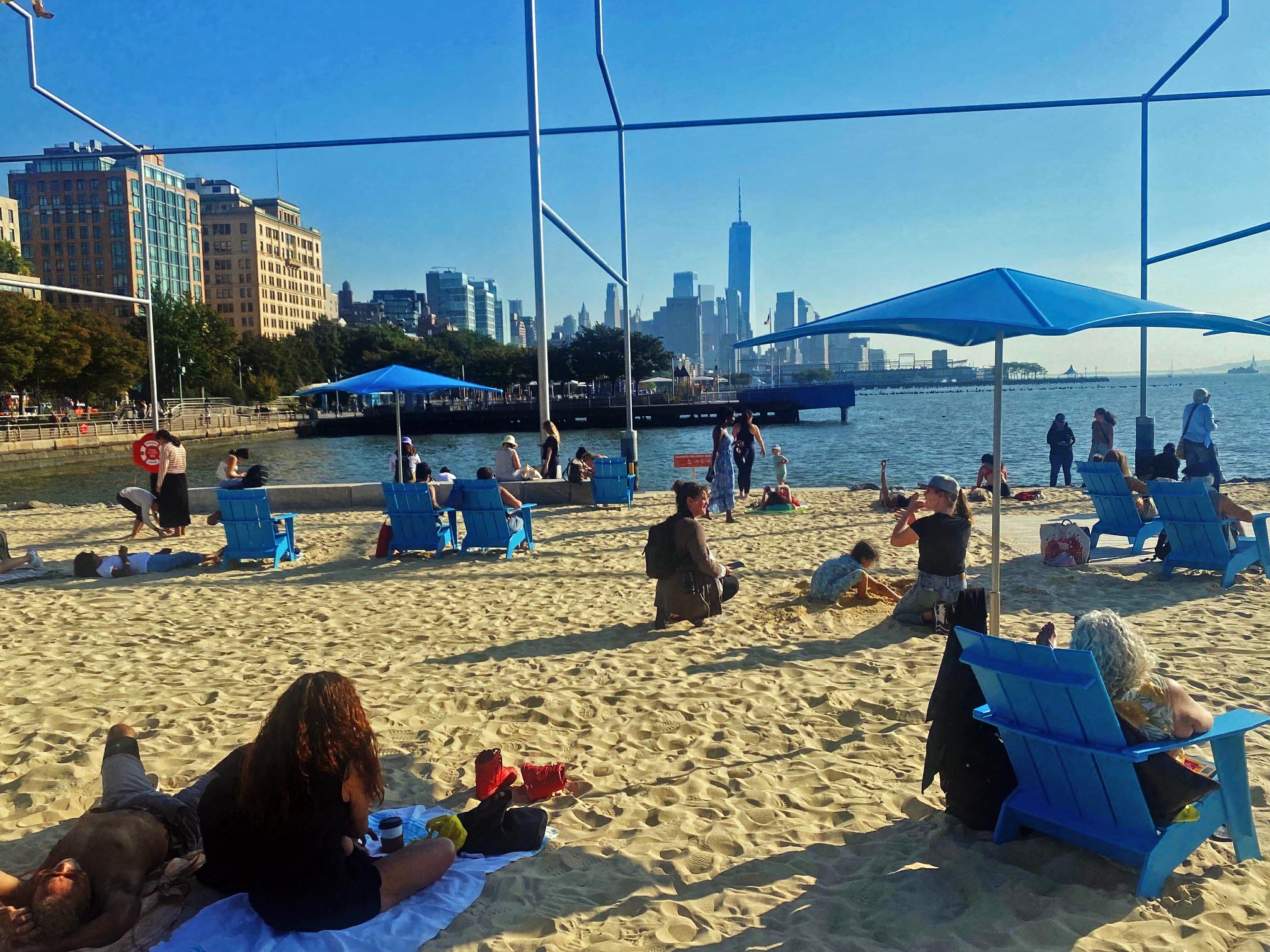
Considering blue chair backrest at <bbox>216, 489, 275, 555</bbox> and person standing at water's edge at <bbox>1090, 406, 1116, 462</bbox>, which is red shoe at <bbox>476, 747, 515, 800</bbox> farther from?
person standing at water's edge at <bbox>1090, 406, 1116, 462</bbox>

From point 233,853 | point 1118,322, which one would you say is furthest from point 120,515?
point 1118,322

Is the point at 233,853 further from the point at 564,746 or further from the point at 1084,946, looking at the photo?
the point at 1084,946

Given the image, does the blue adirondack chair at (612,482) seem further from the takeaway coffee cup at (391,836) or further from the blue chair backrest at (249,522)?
the takeaway coffee cup at (391,836)

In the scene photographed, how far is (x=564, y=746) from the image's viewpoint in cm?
441

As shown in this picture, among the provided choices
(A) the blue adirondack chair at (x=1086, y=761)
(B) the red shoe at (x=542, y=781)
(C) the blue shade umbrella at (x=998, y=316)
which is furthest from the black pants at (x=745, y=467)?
(A) the blue adirondack chair at (x=1086, y=761)

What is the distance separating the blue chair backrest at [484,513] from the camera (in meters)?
9.48

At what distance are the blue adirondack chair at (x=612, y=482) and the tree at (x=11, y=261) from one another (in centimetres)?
6424

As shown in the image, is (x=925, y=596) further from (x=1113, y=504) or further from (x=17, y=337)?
(x=17, y=337)

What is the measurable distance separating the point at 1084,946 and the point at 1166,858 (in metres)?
0.47

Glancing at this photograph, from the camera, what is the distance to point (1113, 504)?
8891mm

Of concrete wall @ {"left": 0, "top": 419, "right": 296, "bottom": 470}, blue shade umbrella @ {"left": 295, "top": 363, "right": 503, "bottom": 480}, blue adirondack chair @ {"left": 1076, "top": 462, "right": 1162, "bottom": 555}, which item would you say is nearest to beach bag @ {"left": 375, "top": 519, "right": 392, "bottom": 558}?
blue shade umbrella @ {"left": 295, "top": 363, "right": 503, "bottom": 480}

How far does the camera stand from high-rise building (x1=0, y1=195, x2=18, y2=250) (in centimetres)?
10275

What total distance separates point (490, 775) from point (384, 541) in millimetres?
6258

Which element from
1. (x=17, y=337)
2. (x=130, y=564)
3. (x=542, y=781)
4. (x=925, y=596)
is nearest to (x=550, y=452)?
(x=130, y=564)
